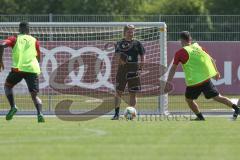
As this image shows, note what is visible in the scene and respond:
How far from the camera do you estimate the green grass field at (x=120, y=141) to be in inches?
385

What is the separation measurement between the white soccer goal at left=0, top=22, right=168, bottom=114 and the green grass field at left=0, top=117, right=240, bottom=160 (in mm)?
7299

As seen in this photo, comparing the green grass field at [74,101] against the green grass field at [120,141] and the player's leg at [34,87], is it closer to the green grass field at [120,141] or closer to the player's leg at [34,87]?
the player's leg at [34,87]

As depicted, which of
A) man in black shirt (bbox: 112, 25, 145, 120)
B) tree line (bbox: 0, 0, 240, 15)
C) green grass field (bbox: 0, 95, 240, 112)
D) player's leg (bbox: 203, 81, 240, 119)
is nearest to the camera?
player's leg (bbox: 203, 81, 240, 119)

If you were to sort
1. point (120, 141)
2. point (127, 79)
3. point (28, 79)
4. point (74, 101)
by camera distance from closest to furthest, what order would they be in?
point (120, 141)
point (28, 79)
point (127, 79)
point (74, 101)

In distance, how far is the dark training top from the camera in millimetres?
18234

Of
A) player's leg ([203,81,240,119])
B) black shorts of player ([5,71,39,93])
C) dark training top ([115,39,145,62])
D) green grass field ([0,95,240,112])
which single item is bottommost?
green grass field ([0,95,240,112])

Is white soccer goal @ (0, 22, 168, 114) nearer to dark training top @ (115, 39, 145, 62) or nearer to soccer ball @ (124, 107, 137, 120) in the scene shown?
dark training top @ (115, 39, 145, 62)

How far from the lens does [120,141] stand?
11508 mm

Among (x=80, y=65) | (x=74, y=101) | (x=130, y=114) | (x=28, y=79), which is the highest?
(x=28, y=79)

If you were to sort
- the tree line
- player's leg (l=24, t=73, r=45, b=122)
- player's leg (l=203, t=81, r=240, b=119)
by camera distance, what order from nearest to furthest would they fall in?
player's leg (l=24, t=73, r=45, b=122)
player's leg (l=203, t=81, r=240, b=119)
the tree line

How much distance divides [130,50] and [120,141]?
6.93 metres

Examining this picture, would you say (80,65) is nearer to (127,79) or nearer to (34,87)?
(127,79)

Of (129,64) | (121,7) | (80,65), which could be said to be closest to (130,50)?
(129,64)

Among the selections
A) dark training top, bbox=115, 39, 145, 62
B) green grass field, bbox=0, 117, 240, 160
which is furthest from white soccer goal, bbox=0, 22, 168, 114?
green grass field, bbox=0, 117, 240, 160
